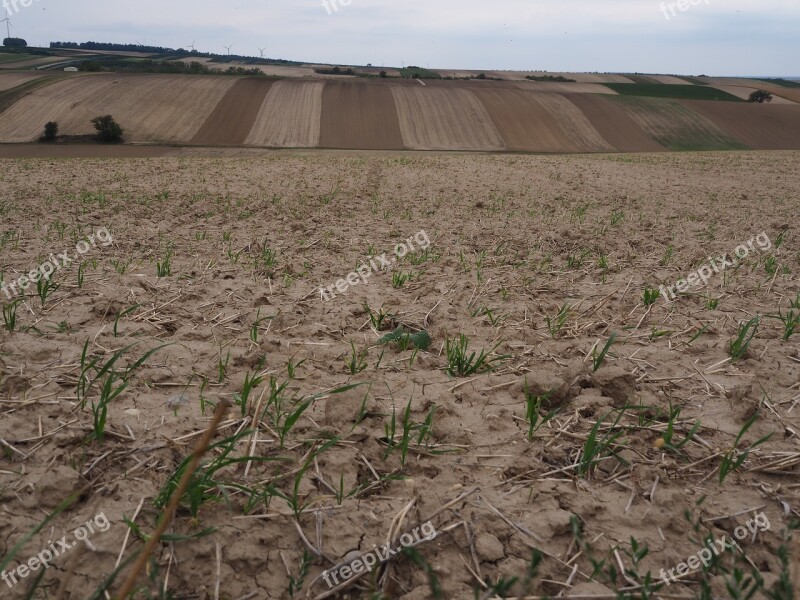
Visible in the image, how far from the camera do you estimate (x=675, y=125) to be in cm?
4472

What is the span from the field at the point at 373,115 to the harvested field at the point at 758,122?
0.44ft

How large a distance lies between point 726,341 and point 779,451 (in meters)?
1.40

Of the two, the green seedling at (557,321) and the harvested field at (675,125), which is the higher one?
the harvested field at (675,125)

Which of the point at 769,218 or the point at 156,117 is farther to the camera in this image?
the point at 156,117

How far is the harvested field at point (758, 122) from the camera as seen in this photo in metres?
41.5

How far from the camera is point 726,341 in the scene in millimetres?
3832

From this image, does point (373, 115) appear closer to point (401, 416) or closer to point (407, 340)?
point (407, 340)

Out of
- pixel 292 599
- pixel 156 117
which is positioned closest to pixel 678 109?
pixel 156 117

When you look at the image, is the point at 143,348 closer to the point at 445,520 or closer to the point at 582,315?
the point at 445,520

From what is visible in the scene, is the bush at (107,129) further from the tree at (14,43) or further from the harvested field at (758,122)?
the tree at (14,43)

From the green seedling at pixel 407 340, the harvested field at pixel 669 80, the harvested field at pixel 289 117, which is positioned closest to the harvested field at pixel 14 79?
the harvested field at pixel 289 117

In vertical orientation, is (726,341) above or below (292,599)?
above

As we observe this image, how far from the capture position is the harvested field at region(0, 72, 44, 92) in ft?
Answer: 149

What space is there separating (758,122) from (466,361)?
177ft
